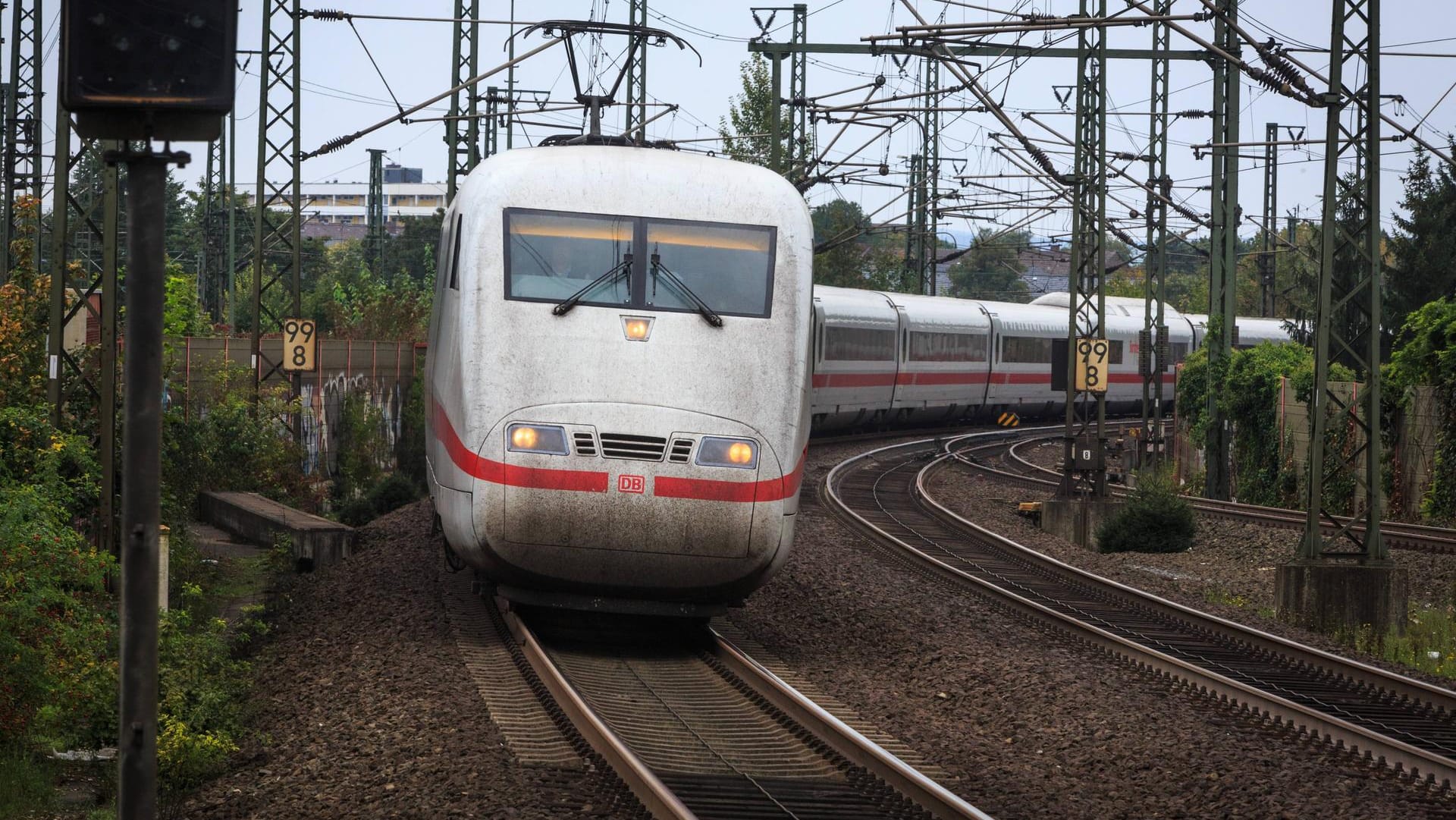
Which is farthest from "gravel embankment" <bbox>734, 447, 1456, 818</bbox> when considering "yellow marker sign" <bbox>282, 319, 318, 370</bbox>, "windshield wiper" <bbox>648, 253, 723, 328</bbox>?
"yellow marker sign" <bbox>282, 319, 318, 370</bbox>

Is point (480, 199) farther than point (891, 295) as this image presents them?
No

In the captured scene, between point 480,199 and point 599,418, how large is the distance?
1.83m

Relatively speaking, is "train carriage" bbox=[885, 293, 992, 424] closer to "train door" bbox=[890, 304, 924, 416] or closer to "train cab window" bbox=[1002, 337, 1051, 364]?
"train door" bbox=[890, 304, 924, 416]

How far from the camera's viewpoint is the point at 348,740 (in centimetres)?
797

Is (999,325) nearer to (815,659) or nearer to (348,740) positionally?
(815,659)

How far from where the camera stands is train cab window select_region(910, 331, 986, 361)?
3909 cm

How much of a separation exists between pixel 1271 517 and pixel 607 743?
57.1 ft

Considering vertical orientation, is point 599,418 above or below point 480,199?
below

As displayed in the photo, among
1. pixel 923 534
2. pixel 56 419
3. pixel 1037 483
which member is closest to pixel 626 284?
pixel 56 419

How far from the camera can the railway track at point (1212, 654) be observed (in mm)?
9219

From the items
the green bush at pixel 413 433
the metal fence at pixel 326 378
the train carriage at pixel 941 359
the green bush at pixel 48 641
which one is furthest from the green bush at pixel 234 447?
the train carriage at pixel 941 359

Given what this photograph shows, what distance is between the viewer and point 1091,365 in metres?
24.3

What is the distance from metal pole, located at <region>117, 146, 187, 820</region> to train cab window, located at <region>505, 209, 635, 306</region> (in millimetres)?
6682

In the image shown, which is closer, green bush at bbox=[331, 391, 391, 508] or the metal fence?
the metal fence
